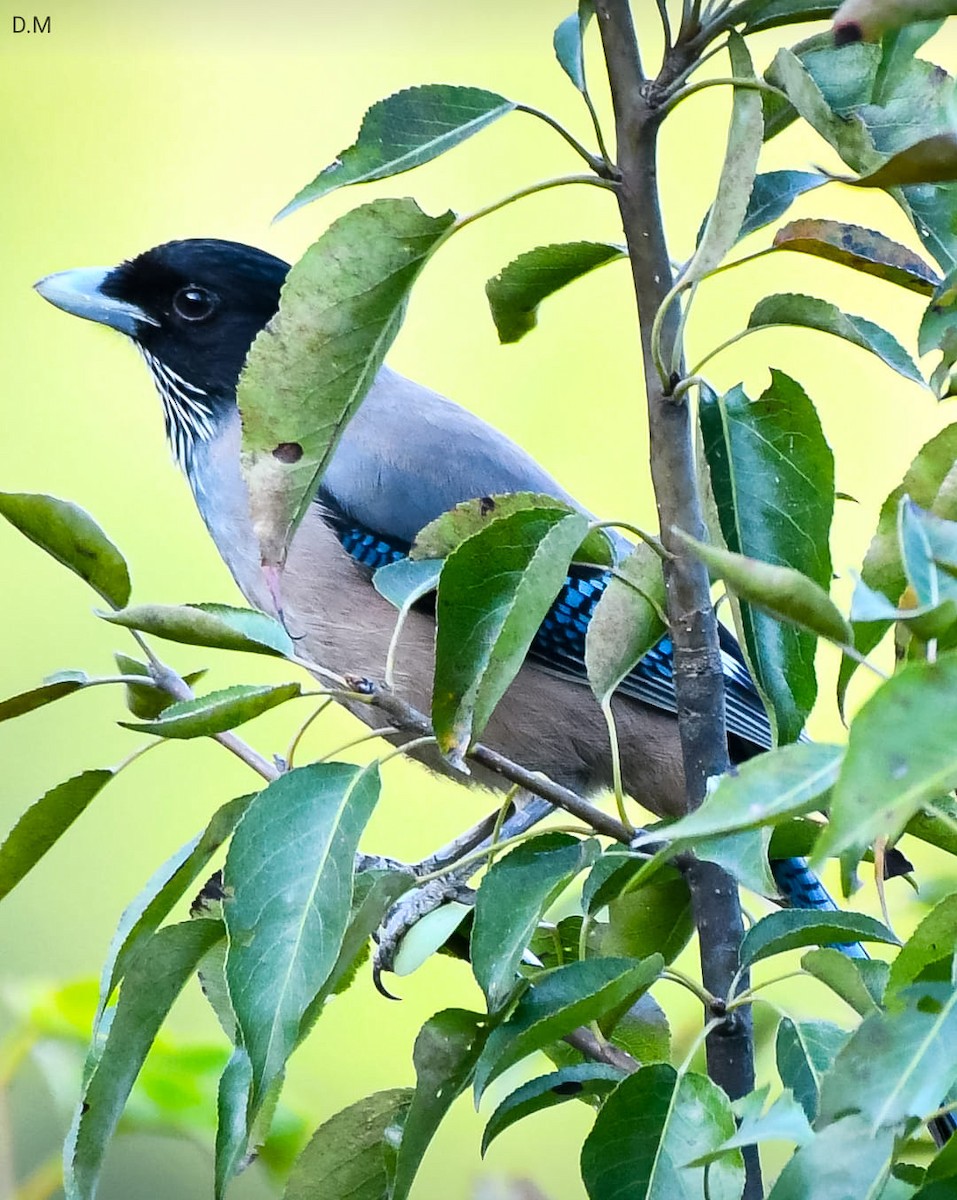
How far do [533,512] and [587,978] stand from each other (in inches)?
7.3

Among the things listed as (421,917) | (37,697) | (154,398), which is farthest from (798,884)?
(154,398)

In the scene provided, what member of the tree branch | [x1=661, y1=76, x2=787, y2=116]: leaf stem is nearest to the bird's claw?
→ the tree branch

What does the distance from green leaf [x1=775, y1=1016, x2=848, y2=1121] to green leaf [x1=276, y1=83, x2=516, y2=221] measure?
1.38 feet

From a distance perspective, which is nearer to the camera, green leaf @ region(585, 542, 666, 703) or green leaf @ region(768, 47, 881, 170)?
green leaf @ region(768, 47, 881, 170)

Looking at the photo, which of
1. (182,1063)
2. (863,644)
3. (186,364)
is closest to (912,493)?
(863,644)

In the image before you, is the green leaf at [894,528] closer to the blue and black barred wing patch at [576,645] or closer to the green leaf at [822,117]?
the green leaf at [822,117]

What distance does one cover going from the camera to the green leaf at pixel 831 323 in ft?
2.05

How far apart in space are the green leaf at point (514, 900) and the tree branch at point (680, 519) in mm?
77

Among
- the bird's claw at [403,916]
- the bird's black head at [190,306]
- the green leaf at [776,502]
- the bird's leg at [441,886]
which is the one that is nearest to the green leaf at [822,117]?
the green leaf at [776,502]

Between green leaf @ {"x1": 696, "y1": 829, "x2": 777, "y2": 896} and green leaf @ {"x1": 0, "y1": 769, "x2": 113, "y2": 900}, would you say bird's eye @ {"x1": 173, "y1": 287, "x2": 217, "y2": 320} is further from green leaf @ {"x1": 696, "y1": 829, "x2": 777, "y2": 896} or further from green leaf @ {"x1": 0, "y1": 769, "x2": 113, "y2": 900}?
green leaf @ {"x1": 696, "y1": 829, "x2": 777, "y2": 896}

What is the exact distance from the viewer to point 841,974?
573 millimetres

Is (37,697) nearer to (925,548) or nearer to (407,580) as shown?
(407,580)

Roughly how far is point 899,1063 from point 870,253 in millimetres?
348

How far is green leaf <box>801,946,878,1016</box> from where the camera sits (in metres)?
0.57
